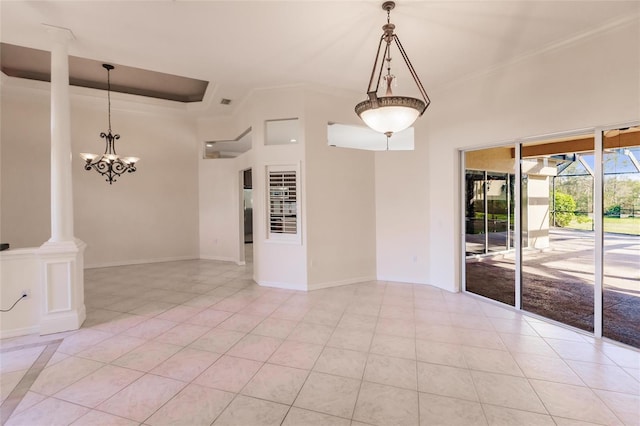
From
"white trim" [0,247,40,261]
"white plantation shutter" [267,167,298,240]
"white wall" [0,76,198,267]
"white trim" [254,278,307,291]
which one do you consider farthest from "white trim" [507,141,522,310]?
"white wall" [0,76,198,267]

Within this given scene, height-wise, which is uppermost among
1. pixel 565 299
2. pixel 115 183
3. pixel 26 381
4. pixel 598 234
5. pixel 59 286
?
pixel 115 183

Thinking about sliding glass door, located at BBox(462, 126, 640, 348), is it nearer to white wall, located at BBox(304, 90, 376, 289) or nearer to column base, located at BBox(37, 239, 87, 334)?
white wall, located at BBox(304, 90, 376, 289)

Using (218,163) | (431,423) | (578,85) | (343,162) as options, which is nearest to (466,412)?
(431,423)

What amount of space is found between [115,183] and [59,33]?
4.06m

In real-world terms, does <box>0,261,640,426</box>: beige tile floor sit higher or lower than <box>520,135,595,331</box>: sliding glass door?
lower

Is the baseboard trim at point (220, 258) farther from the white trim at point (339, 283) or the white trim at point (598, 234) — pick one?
the white trim at point (598, 234)

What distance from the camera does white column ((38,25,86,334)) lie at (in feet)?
11.1

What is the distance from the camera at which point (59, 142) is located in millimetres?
3498

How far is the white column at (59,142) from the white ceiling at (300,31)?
255 millimetres

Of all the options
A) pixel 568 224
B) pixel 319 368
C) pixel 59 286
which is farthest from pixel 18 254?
pixel 568 224

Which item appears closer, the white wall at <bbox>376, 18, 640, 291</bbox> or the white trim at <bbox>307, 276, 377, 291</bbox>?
the white wall at <bbox>376, 18, 640, 291</bbox>

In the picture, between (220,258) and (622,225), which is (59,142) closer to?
(220,258)

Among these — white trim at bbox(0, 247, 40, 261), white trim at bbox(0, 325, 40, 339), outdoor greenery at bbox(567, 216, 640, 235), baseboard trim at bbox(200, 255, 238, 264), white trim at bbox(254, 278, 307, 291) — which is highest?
outdoor greenery at bbox(567, 216, 640, 235)

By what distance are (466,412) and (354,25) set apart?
3706 mm
